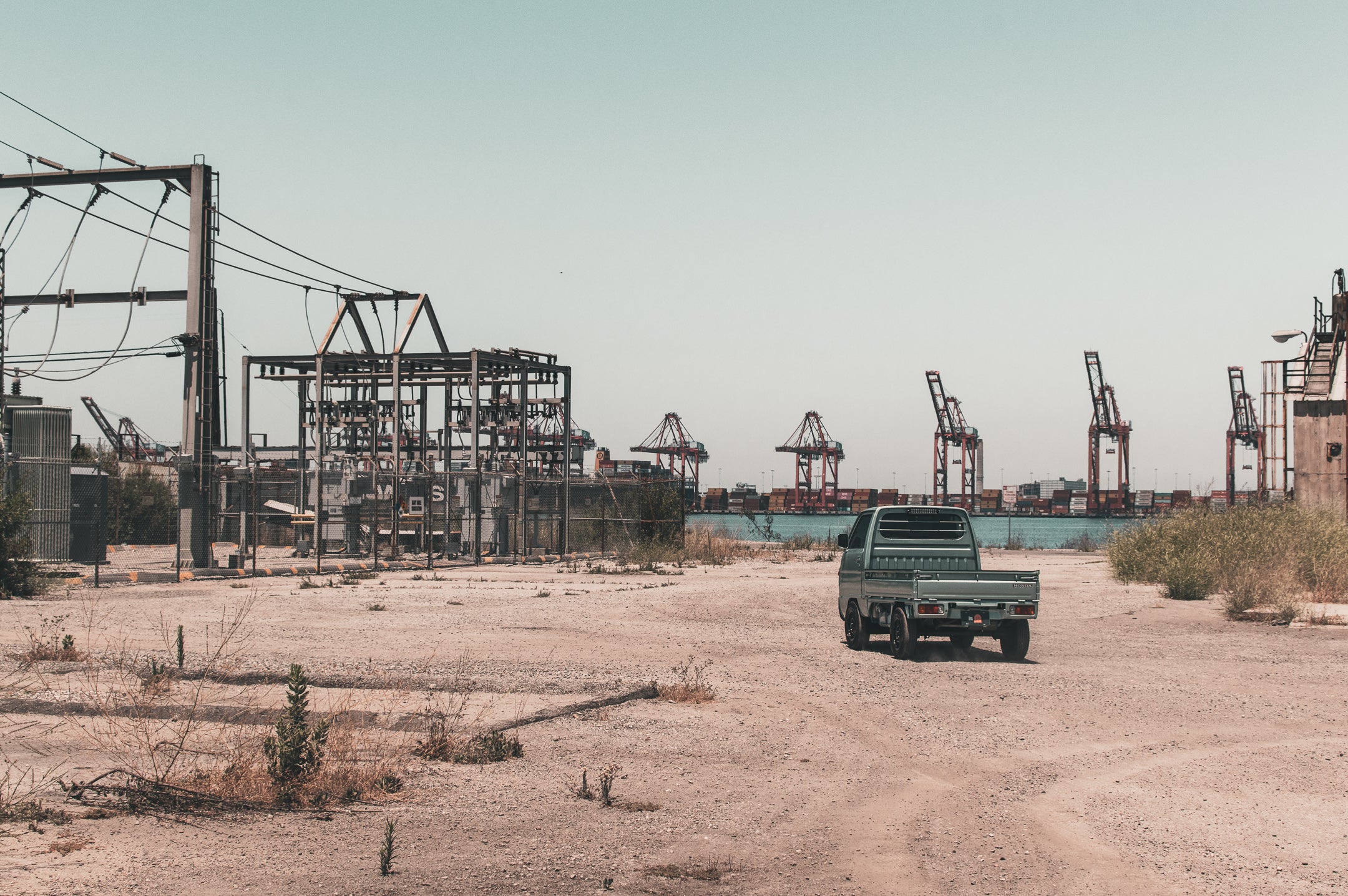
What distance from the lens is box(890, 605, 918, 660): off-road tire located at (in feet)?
49.5

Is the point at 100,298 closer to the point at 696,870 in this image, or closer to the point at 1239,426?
the point at 696,870

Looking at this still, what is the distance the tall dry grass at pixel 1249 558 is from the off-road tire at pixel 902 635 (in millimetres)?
8862

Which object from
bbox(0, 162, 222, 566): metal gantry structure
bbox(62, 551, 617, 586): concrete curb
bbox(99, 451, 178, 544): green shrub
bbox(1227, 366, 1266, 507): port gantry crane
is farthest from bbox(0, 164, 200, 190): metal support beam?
bbox(1227, 366, 1266, 507): port gantry crane

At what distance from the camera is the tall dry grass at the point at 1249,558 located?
22.4 m

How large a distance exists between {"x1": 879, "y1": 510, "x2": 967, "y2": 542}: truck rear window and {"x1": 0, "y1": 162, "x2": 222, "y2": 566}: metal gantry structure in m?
18.5

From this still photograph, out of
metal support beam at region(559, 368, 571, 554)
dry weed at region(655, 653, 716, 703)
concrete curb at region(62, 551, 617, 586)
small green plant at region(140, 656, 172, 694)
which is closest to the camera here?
small green plant at region(140, 656, 172, 694)

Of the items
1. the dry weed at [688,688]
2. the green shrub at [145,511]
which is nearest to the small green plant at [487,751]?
the dry weed at [688,688]

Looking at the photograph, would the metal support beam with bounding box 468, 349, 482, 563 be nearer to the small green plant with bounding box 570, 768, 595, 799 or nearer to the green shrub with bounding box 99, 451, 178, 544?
the green shrub with bounding box 99, 451, 178, 544

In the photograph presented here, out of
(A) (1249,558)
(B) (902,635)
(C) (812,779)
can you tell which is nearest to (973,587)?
(B) (902,635)

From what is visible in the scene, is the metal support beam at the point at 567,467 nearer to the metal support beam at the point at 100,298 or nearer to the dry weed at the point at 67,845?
the metal support beam at the point at 100,298

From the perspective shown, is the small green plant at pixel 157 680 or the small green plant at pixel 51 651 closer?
the small green plant at pixel 157 680

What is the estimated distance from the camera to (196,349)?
29.6 m

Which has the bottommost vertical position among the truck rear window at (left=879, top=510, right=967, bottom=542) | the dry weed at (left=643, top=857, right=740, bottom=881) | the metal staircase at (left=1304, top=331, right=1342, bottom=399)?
the dry weed at (left=643, top=857, right=740, bottom=881)

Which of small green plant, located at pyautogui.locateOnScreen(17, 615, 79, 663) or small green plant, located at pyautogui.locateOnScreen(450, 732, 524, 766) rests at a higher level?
small green plant, located at pyautogui.locateOnScreen(17, 615, 79, 663)
